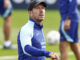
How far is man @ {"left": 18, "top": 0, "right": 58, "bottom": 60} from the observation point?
5.74 metres

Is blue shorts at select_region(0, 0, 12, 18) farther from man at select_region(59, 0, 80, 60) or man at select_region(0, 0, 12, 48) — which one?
man at select_region(59, 0, 80, 60)

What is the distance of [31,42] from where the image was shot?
233 inches

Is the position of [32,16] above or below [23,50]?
above

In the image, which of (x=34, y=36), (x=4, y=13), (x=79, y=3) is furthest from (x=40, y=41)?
(x=79, y=3)

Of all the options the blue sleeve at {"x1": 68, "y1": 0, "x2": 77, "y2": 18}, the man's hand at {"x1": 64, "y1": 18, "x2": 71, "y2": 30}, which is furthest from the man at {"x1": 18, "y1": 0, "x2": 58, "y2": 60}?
the blue sleeve at {"x1": 68, "y1": 0, "x2": 77, "y2": 18}

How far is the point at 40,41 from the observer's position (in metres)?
6.05

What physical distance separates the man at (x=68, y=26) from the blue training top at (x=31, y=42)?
7.83ft

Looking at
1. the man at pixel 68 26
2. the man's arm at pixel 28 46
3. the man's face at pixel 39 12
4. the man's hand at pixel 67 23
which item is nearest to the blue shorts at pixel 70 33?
the man at pixel 68 26

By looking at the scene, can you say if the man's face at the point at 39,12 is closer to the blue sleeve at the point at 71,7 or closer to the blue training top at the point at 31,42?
the blue training top at the point at 31,42

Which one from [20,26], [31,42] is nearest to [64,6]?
[31,42]

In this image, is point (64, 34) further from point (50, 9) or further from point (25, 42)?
point (50, 9)

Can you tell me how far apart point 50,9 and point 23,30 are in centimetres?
1876

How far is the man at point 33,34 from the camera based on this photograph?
574cm

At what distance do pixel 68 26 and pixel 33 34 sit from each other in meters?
2.56
